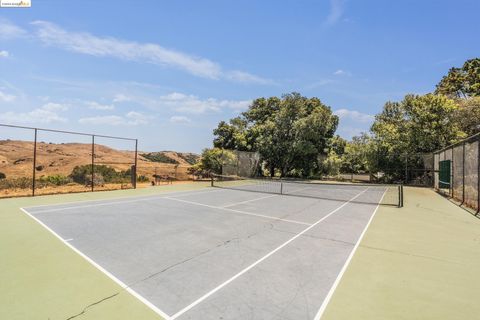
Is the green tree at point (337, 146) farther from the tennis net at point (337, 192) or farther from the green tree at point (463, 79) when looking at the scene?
the green tree at point (463, 79)

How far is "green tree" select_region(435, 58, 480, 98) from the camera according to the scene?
3129 cm

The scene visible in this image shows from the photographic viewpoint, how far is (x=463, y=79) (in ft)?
106

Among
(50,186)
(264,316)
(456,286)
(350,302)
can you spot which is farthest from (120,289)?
(50,186)

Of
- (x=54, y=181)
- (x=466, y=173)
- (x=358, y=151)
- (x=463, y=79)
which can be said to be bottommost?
(x=54, y=181)

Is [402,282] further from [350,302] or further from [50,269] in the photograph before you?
[50,269]

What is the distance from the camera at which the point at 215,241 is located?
21.6 ft

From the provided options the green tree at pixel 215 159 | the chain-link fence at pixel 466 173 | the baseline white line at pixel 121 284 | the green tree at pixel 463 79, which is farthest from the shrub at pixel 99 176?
the green tree at pixel 463 79

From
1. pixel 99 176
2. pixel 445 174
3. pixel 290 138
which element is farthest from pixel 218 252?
pixel 290 138

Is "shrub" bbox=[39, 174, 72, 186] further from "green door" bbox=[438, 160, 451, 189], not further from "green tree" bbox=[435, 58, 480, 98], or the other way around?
"green tree" bbox=[435, 58, 480, 98]

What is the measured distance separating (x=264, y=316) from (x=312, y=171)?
28.0 meters

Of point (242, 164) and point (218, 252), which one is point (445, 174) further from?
point (218, 252)

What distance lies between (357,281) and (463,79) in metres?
38.5

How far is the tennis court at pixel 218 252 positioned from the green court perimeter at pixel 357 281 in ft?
0.78

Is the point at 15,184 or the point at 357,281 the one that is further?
the point at 15,184
